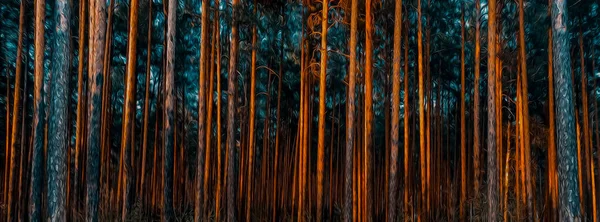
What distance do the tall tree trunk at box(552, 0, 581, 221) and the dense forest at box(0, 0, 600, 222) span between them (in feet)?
0.05

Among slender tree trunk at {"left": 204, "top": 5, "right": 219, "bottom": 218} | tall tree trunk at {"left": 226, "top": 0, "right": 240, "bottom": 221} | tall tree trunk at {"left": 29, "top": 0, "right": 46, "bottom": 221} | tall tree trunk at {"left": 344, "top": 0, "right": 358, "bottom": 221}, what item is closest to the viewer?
tall tree trunk at {"left": 29, "top": 0, "right": 46, "bottom": 221}

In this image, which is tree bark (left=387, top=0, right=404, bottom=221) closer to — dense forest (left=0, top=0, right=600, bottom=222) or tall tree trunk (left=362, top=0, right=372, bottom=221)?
dense forest (left=0, top=0, right=600, bottom=222)

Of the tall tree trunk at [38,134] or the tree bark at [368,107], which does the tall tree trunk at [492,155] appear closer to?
the tree bark at [368,107]

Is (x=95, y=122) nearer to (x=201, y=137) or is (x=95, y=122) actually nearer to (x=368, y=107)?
(x=201, y=137)

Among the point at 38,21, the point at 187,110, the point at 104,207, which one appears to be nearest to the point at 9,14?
the point at 187,110

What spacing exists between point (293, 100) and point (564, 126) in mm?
11444

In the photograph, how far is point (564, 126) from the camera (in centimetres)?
583

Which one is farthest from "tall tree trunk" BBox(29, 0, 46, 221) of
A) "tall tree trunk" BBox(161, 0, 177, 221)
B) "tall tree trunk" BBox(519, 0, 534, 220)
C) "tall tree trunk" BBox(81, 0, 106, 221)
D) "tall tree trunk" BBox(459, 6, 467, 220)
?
"tall tree trunk" BBox(519, 0, 534, 220)

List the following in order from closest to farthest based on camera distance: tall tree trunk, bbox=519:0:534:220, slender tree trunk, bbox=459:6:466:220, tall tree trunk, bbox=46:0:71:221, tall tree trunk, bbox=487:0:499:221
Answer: tall tree trunk, bbox=46:0:71:221
tall tree trunk, bbox=487:0:499:221
tall tree trunk, bbox=519:0:534:220
slender tree trunk, bbox=459:6:466:220

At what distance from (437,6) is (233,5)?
21.5 ft

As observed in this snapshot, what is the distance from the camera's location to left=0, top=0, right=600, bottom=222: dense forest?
636 centimetres

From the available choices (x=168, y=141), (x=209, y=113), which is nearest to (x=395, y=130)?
(x=168, y=141)

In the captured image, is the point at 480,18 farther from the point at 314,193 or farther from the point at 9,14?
the point at 9,14

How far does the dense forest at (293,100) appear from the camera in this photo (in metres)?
6.36
